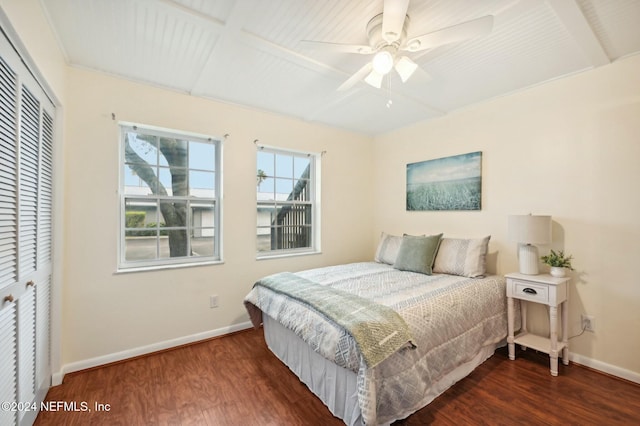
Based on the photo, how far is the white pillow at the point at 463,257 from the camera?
265cm

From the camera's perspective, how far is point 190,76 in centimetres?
242

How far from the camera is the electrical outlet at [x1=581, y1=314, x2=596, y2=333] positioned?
226cm

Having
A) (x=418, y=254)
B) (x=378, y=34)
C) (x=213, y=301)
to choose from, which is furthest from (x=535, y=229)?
(x=213, y=301)

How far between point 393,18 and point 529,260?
7.40ft

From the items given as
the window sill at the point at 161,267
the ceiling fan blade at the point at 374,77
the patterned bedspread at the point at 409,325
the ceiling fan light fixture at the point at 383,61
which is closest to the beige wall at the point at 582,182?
the patterned bedspread at the point at 409,325

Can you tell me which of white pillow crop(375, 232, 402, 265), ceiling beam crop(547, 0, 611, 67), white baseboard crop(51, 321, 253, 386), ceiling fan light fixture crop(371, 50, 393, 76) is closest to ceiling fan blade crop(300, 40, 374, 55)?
ceiling fan light fixture crop(371, 50, 393, 76)

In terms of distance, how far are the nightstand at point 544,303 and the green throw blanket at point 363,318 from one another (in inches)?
54.8

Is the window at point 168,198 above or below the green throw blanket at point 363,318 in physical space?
above

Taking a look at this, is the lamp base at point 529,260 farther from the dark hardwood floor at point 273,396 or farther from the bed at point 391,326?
the dark hardwood floor at point 273,396

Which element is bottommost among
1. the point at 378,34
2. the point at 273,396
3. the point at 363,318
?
the point at 273,396

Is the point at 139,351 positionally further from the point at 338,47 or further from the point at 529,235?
the point at 529,235

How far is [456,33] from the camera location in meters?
1.50

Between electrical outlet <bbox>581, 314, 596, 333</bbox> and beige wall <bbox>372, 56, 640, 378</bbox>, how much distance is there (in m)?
0.03

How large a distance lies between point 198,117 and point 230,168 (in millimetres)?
585
